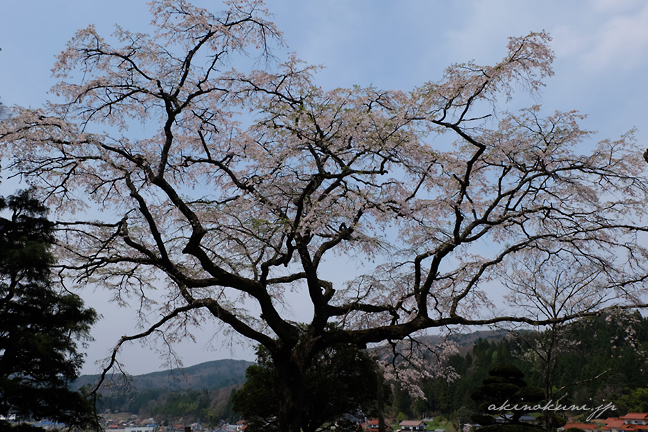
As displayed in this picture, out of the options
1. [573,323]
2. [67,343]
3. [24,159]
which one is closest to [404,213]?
[573,323]

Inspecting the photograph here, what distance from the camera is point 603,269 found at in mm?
8234

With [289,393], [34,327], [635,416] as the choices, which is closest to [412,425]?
[635,416]

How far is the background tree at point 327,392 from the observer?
12734mm

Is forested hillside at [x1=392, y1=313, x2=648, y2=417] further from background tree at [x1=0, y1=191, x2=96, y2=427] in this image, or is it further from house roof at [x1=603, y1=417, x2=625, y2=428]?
background tree at [x1=0, y1=191, x2=96, y2=427]

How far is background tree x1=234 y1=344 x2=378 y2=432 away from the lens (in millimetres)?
12734

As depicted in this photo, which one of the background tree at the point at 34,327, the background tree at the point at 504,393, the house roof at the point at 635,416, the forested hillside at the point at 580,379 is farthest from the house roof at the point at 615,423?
the background tree at the point at 34,327

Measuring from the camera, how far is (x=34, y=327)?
9719mm

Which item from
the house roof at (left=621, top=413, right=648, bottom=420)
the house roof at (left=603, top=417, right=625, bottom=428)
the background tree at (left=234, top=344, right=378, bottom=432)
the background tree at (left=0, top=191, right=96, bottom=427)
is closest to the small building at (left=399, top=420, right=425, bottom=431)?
the house roof at (left=603, top=417, right=625, bottom=428)

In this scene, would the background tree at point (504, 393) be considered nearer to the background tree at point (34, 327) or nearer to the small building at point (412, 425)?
the background tree at point (34, 327)

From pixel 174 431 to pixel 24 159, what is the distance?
183 ft

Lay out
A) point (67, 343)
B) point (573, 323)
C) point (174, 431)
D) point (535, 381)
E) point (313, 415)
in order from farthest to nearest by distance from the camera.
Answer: point (174, 431) → point (535, 381) → point (313, 415) → point (573, 323) → point (67, 343)

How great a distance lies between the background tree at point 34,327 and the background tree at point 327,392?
4808mm

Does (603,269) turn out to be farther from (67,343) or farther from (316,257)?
(67,343)

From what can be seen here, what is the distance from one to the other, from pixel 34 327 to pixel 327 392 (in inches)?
301
